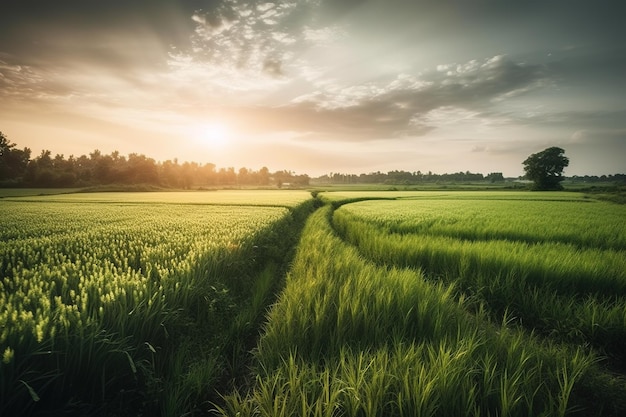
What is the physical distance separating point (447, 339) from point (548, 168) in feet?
299

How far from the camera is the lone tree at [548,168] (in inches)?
2778

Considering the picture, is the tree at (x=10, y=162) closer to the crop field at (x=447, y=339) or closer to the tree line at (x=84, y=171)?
the tree line at (x=84, y=171)

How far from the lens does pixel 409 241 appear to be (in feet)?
29.2

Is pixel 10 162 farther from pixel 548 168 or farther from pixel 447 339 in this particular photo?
pixel 548 168

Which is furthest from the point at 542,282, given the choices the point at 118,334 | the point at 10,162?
the point at 10,162

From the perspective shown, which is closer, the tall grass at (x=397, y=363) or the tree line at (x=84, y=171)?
the tall grass at (x=397, y=363)

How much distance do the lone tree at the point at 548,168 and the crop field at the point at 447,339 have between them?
81.3 meters

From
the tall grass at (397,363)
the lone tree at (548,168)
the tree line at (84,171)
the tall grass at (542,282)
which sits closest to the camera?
the tall grass at (397,363)

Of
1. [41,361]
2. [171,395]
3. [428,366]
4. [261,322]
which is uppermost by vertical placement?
[41,361]

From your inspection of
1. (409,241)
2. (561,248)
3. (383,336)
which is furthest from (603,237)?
(383,336)

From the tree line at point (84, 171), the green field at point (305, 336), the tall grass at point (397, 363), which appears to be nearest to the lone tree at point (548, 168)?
the green field at point (305, 336)

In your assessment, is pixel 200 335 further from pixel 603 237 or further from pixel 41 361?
pixel 603 237

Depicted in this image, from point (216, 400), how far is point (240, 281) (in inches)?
140

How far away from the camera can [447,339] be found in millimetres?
3410
